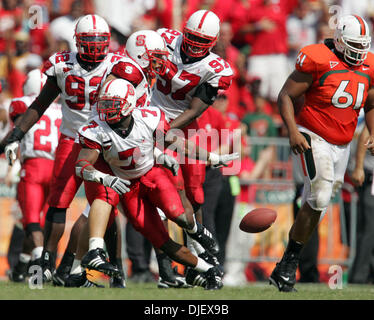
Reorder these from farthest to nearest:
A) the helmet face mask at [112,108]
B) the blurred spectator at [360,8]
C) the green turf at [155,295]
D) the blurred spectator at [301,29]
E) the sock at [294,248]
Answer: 1. the blurred spectator at [301,29]
2. the blurred spectator at [360,8]
3. the sock at [294,248]
4. the helmet face mask at [112,108]
5. the green turf at [155,295]

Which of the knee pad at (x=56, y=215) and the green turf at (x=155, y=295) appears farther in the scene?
the knee pad at (x=56, y=215)

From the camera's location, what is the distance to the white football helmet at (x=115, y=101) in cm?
655

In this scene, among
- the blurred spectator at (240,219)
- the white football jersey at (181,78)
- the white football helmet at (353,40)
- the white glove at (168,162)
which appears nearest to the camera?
the white glove at (168,162)

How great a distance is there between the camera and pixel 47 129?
856cm

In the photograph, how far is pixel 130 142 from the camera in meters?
6.66

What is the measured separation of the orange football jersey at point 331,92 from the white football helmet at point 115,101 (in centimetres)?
134

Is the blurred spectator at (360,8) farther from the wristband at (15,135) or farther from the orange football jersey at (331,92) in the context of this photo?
the wristband at (15,135)

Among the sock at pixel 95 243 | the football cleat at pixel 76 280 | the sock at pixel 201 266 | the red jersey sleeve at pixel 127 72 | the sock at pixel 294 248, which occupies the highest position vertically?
the red jersey sleeve at pixel 127 72

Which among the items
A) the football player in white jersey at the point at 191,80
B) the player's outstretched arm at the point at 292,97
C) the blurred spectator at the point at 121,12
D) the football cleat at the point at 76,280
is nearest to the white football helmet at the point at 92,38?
the football player in white jersey at the point at 191,80

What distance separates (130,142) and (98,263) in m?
0.96

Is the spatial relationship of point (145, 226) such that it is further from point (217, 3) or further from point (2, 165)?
point (217, 3)

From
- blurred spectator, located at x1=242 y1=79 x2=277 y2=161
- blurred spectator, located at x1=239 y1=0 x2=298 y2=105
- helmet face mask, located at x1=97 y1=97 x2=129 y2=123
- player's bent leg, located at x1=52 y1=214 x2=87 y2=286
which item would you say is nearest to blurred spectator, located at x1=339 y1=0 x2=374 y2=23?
blurred spectator, located at x1=239 y1=0 x2=298 y2=105

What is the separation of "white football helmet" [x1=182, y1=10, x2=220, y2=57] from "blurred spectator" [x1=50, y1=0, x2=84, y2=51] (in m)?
4.80

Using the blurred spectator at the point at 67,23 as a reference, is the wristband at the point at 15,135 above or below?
below
